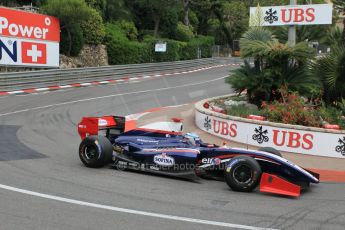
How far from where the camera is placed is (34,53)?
25141 millimetres

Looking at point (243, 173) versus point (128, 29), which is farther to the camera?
point (128, 29)

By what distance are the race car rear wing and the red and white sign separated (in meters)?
7.64

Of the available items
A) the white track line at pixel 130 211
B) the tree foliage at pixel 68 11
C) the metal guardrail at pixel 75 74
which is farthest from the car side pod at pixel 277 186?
the tree foliage at pixel 68 11

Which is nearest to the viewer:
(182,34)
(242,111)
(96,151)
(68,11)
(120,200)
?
(120,200)

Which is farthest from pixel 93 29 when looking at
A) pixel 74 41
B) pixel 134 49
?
pixel 134 49

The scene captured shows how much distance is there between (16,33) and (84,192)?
18.8 m

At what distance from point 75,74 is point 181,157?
1874cm

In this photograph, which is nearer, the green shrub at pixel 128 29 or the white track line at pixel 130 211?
the white track line at pixel 130 211

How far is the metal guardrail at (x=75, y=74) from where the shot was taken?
71.9 feet

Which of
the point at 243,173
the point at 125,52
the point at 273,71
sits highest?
the point at 125,52

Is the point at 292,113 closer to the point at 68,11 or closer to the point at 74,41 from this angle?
the point at 68,11

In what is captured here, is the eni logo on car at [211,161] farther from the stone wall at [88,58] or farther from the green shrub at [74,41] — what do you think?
the green shrub at [74,41]

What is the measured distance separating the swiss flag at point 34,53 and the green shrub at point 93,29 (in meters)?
6.78

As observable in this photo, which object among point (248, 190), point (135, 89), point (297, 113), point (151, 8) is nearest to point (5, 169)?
point (248, 190)
